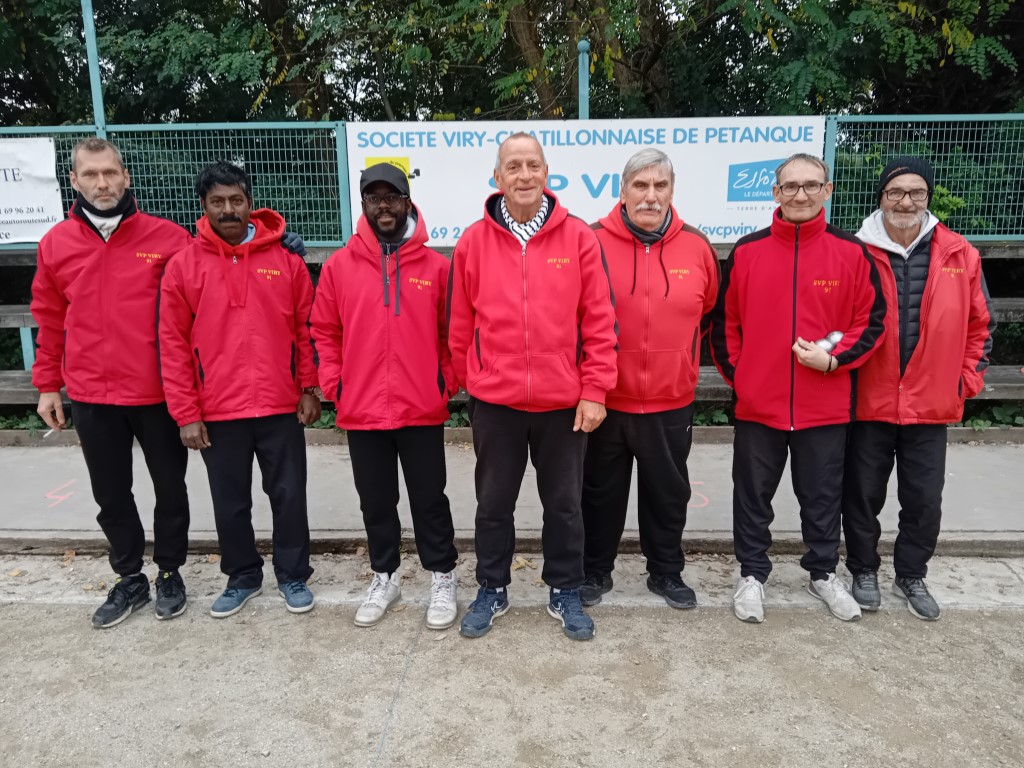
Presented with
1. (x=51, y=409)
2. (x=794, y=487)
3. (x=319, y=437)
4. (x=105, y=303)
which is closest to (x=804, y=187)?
(x=794, y=487)

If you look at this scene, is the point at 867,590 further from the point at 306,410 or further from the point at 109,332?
the point at 109,332

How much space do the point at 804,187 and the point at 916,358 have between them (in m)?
0.88

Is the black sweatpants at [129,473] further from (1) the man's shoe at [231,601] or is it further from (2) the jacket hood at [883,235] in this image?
(2) the jacket hood at [883,235]

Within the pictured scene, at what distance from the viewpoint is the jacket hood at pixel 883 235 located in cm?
322

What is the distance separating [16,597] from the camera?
3699mm

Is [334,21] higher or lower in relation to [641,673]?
higher

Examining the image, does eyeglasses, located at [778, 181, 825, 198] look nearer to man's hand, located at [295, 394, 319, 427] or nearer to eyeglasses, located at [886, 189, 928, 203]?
eyeglasses, located at [886, 189, 928, 203]

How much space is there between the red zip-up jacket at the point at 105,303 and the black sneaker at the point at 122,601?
2.87ft

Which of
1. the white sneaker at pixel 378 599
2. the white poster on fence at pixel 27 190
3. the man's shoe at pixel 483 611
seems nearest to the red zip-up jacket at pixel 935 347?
the man's shoe at pixel 483 611

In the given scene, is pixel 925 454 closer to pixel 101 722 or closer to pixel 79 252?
pixel 101 722

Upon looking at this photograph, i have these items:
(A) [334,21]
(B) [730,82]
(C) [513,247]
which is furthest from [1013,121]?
(A) [334,21]

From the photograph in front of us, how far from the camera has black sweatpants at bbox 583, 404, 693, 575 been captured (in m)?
3.27

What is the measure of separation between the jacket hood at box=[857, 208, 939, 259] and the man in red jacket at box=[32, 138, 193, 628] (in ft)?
9.97

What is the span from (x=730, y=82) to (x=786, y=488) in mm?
4744
